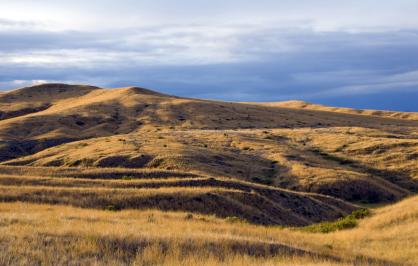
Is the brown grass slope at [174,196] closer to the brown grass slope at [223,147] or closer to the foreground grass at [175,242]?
the foreground grass at [175,242]

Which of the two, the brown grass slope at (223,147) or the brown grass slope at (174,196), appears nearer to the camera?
the brown grass slope at (174,196)

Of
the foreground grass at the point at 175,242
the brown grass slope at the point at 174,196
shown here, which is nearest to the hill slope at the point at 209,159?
the brown grass slope at the point at 174,196

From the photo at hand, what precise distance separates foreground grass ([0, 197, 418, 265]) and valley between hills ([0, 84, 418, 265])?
67 millimetres

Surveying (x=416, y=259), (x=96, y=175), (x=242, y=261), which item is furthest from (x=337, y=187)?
(x=242, y=261)

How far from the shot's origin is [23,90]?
158000 mm

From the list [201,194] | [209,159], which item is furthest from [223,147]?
[201,194]

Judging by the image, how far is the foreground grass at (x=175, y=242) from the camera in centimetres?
1483

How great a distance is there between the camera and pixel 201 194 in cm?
3544

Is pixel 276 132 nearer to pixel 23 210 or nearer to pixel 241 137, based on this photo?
pixel 241 137

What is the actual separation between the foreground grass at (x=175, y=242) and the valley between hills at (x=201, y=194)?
67mm

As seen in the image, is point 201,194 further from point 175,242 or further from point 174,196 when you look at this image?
point 175,242

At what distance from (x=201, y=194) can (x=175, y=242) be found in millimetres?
17811

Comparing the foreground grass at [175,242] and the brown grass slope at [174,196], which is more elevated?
the foreground grass at [175,242]

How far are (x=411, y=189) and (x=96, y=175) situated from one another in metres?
31.4
